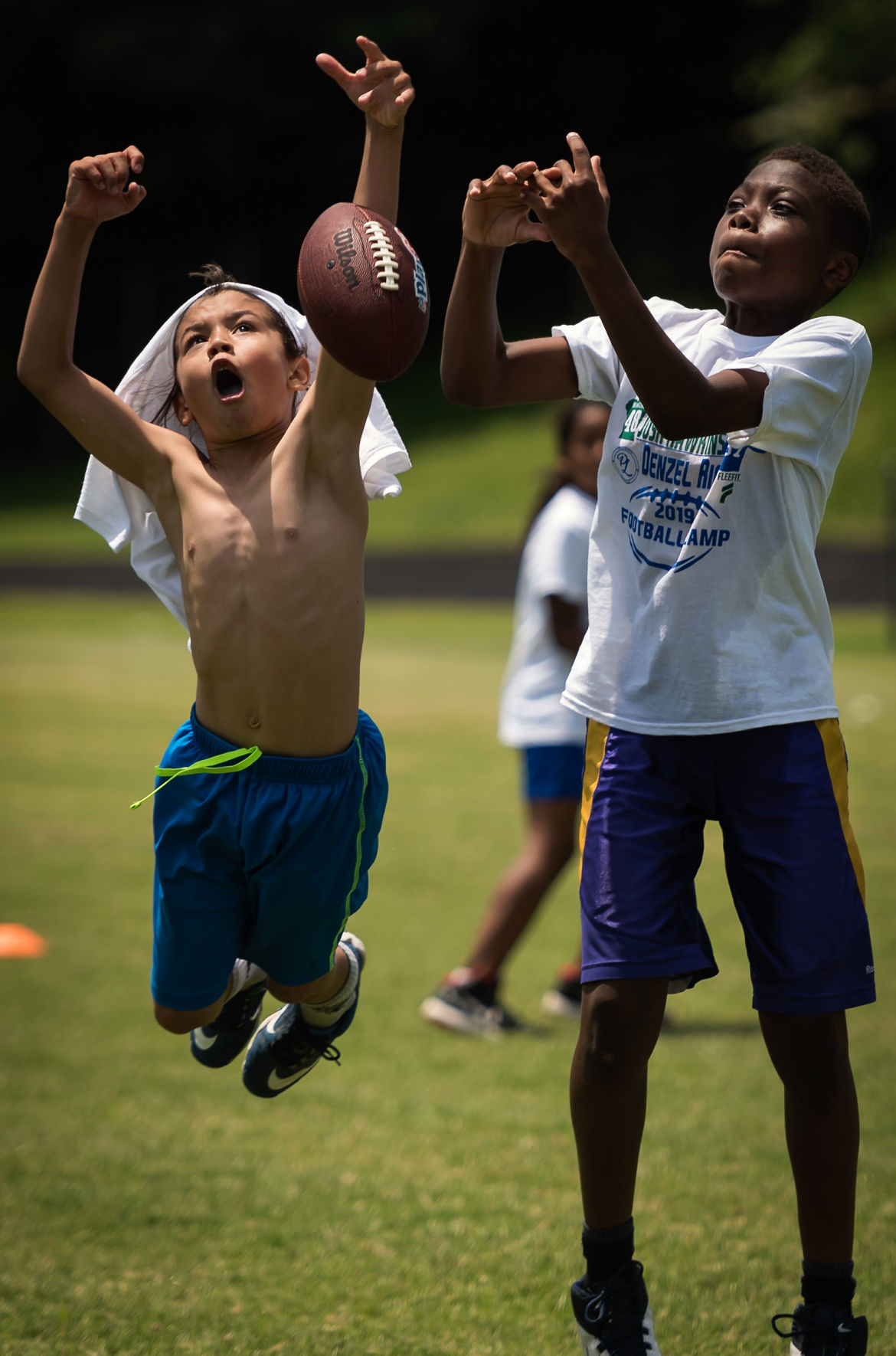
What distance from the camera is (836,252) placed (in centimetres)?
298

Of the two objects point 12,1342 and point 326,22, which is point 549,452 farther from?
point 12,1342

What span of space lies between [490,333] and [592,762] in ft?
2.98

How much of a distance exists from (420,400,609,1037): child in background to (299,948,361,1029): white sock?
2.04m

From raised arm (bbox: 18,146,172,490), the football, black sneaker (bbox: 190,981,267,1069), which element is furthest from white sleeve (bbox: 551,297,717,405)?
black sneaker (bbox: 190,981,267,1069)

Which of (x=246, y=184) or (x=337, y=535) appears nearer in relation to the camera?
(x=337, y=535)

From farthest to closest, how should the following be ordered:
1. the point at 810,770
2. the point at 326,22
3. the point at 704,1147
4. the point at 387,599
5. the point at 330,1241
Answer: the point at 326,22 → the point at 387,599 → the point at 704,1147 → the point at 330,1241 → the point at 810,770

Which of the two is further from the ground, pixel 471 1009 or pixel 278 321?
pixel 278 321

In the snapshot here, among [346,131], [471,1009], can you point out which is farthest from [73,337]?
[346,131]

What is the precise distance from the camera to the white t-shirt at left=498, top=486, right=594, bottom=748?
18.8ft

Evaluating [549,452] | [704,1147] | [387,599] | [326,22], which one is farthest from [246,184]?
[704,1147]

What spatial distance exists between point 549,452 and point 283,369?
2819 centimetres

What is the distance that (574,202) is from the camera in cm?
263

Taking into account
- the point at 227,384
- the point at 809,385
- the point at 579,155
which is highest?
the point at 579,155

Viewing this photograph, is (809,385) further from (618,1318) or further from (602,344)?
(618,1318)
